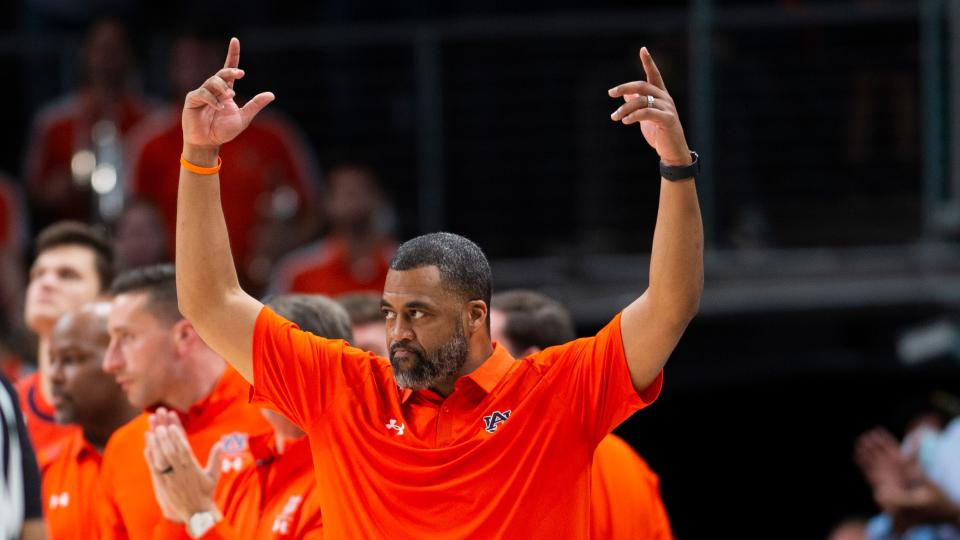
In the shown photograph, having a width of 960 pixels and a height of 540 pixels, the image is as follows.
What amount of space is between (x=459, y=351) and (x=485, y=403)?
151mm

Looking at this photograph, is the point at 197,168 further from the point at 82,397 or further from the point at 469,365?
the point at 82,397

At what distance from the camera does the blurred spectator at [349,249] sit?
9070 millimetres

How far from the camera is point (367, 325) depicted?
19.4ft

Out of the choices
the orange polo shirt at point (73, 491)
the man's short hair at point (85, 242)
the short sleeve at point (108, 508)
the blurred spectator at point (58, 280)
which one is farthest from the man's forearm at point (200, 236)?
the man's short hair at point (85, 242)

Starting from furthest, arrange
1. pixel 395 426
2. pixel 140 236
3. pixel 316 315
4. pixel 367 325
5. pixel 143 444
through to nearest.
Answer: pixel 140 236 → pixel 367 325 → pixel 143 444 → pixel 316 315 → pixel 395 426

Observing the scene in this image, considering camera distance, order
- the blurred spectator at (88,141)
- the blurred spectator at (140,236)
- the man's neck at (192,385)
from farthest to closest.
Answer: the blurred spectator at (88,141) < the blurred spectator at (140,236) < the man's neck at (192,385)

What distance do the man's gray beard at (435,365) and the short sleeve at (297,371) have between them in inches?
7.8

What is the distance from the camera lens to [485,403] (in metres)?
Answer: 4.22

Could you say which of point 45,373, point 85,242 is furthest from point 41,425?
point 85,242

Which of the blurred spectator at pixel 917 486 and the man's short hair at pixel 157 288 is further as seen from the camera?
the blurred spectator at pixel 917 486

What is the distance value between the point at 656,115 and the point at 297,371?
1147 millimetres

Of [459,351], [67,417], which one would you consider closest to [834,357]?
[67,417]

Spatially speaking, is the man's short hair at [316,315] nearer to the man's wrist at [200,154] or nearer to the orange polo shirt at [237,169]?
the man's wrist at [200,154]

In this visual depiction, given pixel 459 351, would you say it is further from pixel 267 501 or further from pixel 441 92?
pixel 441 92
